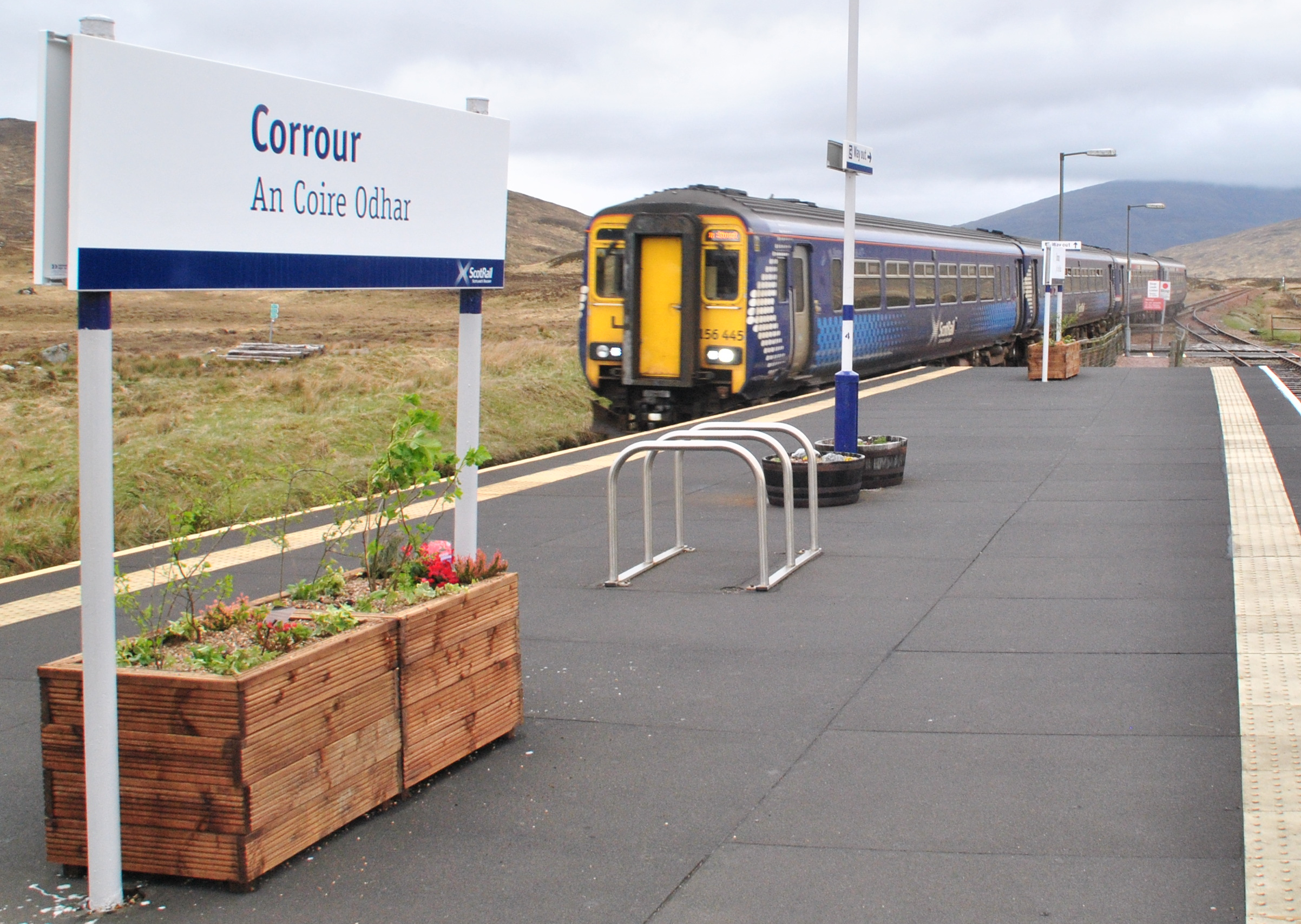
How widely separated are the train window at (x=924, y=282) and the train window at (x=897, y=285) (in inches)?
15.6

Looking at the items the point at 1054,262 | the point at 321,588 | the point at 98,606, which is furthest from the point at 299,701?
the point at 1054,262

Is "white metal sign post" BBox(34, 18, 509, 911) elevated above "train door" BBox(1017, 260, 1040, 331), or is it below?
below

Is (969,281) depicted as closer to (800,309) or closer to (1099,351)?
(1099,351)

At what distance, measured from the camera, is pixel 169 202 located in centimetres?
377

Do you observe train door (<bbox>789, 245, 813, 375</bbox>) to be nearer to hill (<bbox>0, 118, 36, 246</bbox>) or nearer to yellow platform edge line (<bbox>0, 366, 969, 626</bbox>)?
yellow platform edge line (<bbox>0, 366, 969, 626</bbox>)

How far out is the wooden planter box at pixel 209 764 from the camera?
151 inches

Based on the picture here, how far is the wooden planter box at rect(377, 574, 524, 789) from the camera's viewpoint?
4562mm

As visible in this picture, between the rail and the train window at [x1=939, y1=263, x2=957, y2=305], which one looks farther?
the rail

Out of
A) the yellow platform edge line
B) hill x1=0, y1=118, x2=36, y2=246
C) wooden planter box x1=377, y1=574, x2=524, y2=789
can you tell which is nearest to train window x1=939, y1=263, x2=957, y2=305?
the yellow platform edge line

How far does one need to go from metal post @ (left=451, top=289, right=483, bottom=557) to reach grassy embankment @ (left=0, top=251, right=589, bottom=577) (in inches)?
22.2

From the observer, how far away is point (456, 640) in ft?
15.7

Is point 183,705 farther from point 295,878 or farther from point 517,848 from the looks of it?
point 517,848

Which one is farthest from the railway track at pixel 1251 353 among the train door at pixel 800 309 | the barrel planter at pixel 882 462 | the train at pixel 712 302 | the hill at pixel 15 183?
the hill at pixel 15 183

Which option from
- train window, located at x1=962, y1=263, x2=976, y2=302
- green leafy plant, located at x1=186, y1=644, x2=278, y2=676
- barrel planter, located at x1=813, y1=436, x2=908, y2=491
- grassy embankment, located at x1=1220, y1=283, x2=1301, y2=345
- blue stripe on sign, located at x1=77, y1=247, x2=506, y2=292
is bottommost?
green leafy plant, located at x1=186, y1=644, x2=278, y2=676
